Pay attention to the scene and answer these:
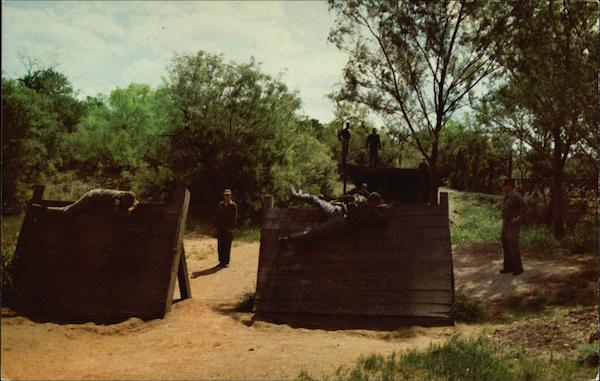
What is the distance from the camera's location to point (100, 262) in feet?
26.2

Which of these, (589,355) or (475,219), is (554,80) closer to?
(589,355)

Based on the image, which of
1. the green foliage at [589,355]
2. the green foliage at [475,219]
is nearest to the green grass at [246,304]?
the green foliage at [589,355]

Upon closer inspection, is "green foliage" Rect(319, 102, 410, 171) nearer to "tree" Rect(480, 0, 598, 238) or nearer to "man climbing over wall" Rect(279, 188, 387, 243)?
"tree" Rect(480, 0, 598, 238)

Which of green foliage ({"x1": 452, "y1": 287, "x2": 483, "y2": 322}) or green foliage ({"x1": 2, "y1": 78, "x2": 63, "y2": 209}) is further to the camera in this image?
green foliage ({"x1": 2, "y1": 78, "x2": 63, "y2": 209})

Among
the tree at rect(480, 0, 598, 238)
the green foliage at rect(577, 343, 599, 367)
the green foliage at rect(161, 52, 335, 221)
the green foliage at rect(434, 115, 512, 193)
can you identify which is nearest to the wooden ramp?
the green foliage at rect(577, 343, 599, 367)

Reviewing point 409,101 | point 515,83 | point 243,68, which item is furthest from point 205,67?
point 515,83

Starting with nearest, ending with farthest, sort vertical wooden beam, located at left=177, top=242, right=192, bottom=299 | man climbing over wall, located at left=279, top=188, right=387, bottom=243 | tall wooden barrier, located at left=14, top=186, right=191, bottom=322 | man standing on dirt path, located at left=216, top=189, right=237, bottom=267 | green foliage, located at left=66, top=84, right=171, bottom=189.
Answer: tall wooden barrier, located at left=14, top=186, right=191, bottom=322, man climbing over wall, located at left=279, top=188, right=387, bottom=243, vertical wooden beam, located at left=177, top=242, right=192, bottom=299, man standing on dirt path, located at left=216, top=189, right=237, bottom=267, green foliage, located at left=66, top=84, right=171, bottom=189

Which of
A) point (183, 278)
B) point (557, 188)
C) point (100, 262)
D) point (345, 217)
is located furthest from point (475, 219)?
point (100, 262)

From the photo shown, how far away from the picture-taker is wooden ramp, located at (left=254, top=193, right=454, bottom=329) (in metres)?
7.39

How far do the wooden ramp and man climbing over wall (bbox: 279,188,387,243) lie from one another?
0.51 feet

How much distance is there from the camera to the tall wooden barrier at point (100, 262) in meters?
7.64

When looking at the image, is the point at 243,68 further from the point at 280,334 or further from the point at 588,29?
the point at 280,334

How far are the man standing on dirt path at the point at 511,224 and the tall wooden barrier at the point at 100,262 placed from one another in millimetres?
7511

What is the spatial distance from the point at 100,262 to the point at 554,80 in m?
12.1
